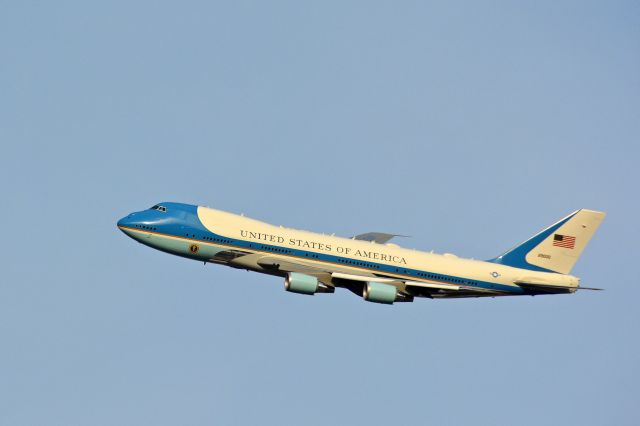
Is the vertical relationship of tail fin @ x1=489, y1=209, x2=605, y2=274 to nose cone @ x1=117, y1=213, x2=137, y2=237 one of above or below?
above

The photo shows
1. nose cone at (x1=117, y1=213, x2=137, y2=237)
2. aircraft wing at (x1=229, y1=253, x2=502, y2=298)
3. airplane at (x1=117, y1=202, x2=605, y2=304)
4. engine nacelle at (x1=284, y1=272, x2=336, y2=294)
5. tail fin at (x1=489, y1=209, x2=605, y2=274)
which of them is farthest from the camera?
tail fin at (x1=489, y1=209, x2=605, y2=274)

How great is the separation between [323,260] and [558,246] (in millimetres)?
26819

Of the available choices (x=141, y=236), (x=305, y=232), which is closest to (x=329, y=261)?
(x=305, y=232)

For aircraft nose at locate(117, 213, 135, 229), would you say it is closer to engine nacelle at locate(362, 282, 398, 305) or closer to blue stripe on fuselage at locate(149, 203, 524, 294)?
blue stripe on fuselage at locate(149, 203, 524, 294)

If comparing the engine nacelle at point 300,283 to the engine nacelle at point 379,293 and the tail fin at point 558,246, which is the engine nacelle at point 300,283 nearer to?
the engine nacelle at point 379,293

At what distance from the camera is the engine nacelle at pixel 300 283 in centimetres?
9331

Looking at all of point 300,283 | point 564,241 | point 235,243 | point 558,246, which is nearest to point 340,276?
point 300,283

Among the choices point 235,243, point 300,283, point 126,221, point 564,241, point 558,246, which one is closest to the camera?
point 300,283

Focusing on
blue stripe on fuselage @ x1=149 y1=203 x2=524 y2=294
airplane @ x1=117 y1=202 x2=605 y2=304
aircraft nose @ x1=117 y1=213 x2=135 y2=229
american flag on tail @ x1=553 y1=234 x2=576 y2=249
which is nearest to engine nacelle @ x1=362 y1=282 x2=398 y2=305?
airplane @ x1=117 y1=202 x2=605 y2=304

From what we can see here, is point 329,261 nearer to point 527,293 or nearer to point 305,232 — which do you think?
point 305,232

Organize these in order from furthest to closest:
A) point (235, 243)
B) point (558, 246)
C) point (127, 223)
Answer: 1. point (558, 246)
2. point (127, 223)
3. point (235, 243)

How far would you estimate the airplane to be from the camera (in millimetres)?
95250

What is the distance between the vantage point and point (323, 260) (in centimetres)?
9669

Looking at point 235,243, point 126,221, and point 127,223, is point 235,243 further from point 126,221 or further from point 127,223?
point 126,221
